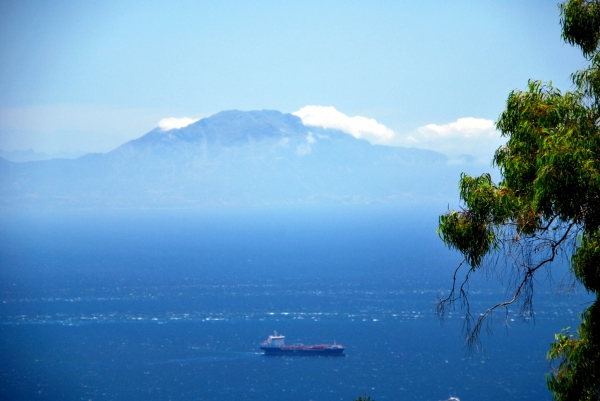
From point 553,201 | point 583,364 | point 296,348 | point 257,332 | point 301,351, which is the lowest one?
point 301,351

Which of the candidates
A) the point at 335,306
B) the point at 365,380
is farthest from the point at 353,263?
the point at 365,380

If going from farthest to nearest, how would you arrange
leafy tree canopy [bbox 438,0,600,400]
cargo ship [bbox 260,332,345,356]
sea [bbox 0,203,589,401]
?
1. cargo ship [bbox 260,332,345,356]
2. sea [bbox 0,203,589,401]
3. leafy tree canopy [bbox 438,0,600,400]

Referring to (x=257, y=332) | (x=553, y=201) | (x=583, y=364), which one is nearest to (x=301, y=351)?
(x=257, y=332)

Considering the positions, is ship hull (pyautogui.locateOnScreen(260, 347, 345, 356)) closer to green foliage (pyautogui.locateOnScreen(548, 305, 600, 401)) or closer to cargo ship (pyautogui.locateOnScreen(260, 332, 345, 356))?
cargo ship (pyautogui.locateOnScreen(260, 332, 345, 356))

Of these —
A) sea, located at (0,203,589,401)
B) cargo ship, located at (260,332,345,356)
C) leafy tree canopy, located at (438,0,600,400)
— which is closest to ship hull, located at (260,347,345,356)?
cargo ship, located at (260,332,345,356)

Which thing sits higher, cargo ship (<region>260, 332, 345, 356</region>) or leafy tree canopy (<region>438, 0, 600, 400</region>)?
leafy tree canopy (<region>438, 0, 600, 400</region>)

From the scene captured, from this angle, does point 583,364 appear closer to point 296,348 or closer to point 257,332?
point 296,348
